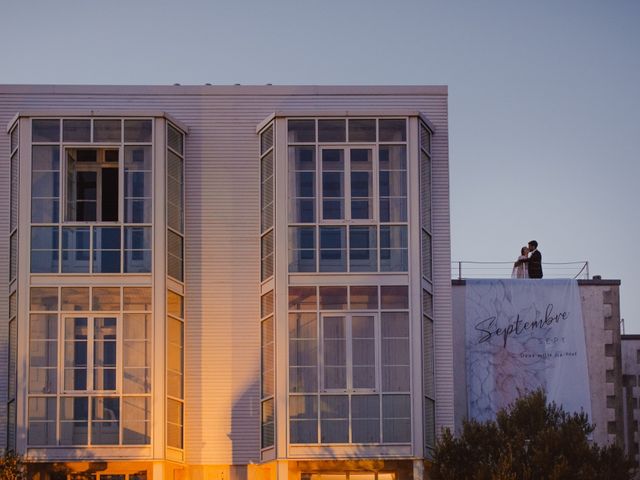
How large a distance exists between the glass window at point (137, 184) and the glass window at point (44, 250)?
1.75m

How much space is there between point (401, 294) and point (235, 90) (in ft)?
22.1

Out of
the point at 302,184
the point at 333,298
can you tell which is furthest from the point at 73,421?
the point at 302,184

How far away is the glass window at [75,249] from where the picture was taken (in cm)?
3766

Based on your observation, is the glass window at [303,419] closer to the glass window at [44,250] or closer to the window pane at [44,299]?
the window pane at [44,299]

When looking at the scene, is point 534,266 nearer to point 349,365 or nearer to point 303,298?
point 349,365

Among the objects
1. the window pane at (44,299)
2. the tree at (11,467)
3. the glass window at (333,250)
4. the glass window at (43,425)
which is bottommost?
the tree at (11,467)

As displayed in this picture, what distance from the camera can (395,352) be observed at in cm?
3769

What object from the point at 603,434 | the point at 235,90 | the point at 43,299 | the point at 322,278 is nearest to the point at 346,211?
the point at 322,278

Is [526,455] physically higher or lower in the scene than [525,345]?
lower

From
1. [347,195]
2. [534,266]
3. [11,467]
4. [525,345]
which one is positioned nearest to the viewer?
[11,467]

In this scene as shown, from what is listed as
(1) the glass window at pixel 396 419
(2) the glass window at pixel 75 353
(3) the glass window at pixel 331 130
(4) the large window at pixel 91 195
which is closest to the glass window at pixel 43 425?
(2) the glass window at pixel 75 353

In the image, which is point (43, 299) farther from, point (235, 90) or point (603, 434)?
point (603, 434)

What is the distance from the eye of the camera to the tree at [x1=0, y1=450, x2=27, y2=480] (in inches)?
1398

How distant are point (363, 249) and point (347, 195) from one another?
134 centimetres
